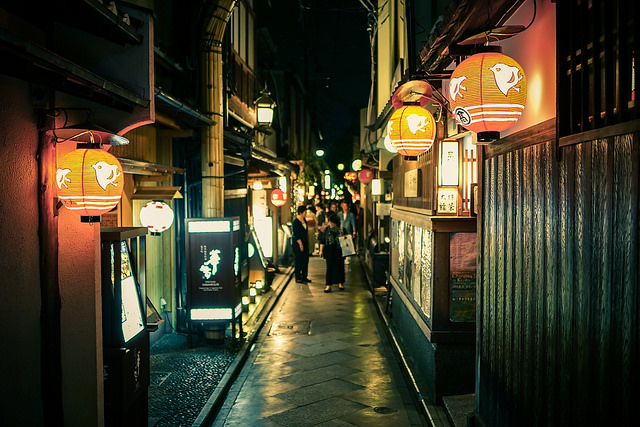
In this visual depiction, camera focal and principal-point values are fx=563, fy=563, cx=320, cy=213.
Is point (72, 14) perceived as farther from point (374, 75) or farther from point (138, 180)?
point (374, 75)

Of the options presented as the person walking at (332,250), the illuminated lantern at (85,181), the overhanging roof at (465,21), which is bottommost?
the person walking at (332,250)

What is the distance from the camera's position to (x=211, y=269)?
13.3m

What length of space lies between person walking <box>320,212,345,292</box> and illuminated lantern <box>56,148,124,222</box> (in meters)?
15.5

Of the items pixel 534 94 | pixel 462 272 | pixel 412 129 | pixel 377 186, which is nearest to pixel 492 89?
pixel 534 94

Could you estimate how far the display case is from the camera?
7.00m

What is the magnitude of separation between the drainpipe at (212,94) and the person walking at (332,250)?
340 inches

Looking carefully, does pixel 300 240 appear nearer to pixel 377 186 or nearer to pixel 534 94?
pixel 377 186

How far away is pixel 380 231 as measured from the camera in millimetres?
25016

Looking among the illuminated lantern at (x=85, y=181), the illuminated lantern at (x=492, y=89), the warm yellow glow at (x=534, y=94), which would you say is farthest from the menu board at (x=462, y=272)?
the illuminated lantern at (x=85, y=181)

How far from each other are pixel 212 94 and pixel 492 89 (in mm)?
8985

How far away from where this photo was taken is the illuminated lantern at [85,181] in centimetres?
601

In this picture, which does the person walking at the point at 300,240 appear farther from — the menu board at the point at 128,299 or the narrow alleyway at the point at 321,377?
the menu board at the point at 128,299

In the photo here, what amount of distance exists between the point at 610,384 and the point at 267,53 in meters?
30.8

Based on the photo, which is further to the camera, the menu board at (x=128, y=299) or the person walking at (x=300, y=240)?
the person walking at (x=300, y=240)
